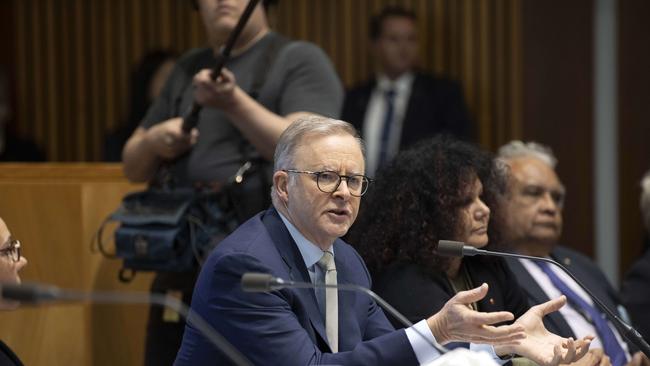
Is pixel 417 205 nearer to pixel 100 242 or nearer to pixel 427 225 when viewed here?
pixel 427 225

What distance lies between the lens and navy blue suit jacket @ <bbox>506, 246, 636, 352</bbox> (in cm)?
406

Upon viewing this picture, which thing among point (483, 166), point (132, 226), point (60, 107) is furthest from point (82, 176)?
point (60, 107)

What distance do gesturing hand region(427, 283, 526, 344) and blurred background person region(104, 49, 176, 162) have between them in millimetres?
3367

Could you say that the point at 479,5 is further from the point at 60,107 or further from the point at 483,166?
the point at 483,166

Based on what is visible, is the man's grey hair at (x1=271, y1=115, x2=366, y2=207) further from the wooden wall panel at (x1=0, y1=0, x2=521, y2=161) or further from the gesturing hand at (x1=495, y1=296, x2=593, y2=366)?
the wooden wall panel at (x1=0, y1=0, x2=521, y2=161)

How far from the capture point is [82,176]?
4.54 metres

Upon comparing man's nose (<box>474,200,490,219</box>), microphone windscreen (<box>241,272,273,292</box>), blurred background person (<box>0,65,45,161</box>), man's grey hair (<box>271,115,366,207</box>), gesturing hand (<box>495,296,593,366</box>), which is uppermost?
man's grey hair (<box>271,115,366,207</box>)

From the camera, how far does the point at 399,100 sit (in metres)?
6.19

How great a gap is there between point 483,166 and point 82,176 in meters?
1.53

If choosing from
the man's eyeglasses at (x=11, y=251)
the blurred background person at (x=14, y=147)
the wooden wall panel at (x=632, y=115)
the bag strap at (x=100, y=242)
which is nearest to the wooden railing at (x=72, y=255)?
the bag strap at (x=100, y=242)

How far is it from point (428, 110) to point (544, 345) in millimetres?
2909

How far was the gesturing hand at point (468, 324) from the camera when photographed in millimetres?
2857

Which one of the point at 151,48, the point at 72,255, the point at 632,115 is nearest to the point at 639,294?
the point at 72,255

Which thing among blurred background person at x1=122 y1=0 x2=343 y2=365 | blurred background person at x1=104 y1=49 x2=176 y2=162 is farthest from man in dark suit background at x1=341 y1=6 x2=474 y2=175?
blurred background person at x1=122 y1=0 x2=343 y2=365
